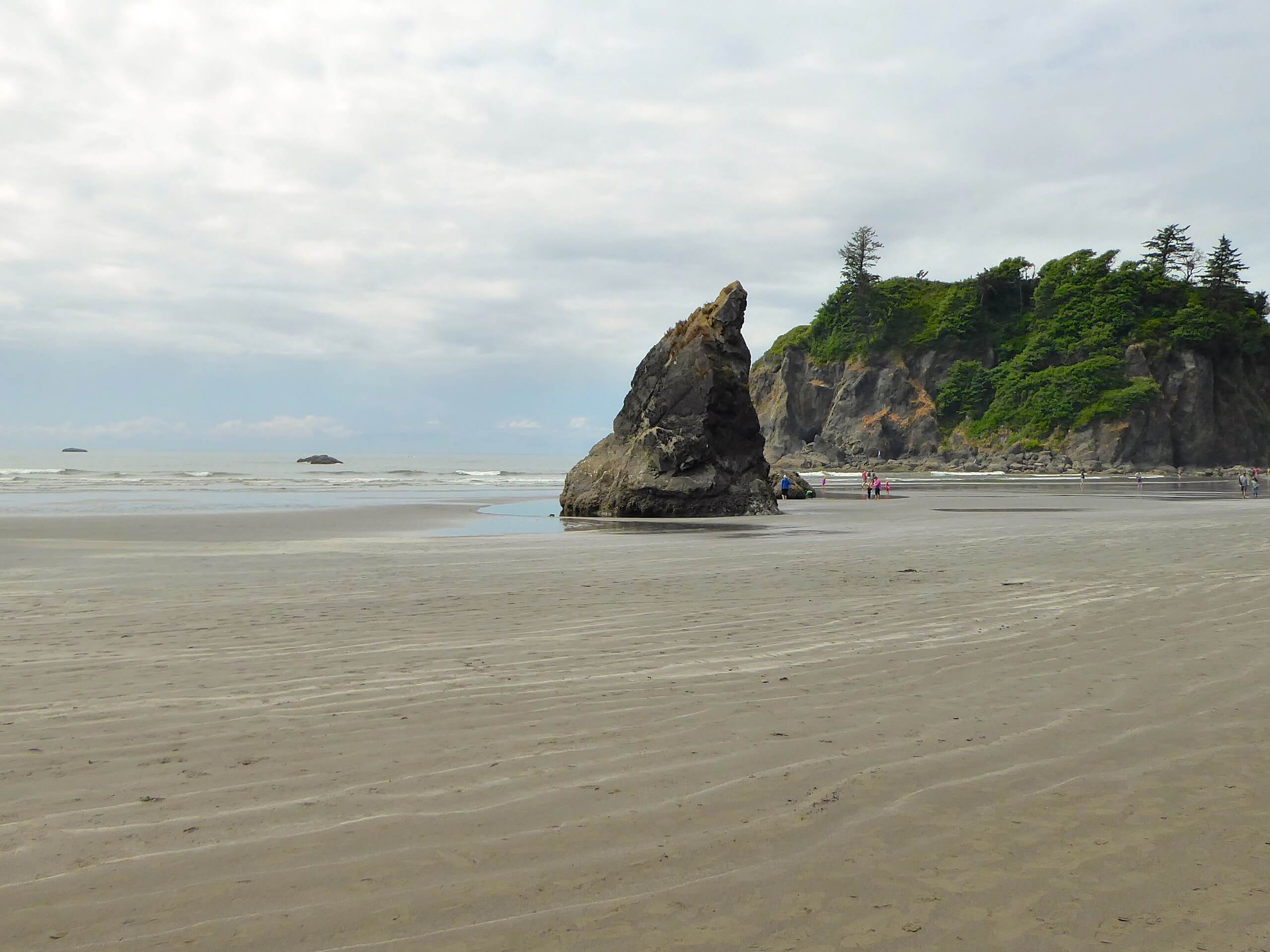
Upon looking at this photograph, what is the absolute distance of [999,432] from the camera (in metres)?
90.9

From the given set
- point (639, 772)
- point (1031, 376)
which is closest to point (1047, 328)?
point (1031, 376)

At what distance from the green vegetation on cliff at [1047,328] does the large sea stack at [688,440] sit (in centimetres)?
6795

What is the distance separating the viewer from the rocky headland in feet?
274

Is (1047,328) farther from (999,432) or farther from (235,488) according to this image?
(235,488)

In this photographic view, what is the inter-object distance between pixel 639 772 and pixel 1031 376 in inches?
3823

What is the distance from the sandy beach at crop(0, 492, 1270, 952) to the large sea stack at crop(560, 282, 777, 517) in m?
16.4

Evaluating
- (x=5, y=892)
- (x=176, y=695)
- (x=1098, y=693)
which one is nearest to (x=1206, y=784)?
(x=1098, y=693)

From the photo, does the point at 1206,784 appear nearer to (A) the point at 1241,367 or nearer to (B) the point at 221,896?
(B) the point at 221,896

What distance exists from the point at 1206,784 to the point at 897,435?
3941 inches

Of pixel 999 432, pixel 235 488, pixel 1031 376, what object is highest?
pixel 1031 376

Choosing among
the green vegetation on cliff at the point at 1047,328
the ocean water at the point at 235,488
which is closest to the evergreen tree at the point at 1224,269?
the green vegetation on cliff at the point at 1047,328

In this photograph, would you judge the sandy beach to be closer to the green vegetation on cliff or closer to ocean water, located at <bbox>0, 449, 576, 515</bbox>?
ocean water, located at <bbox>0, 449, 576, 515</bbox>

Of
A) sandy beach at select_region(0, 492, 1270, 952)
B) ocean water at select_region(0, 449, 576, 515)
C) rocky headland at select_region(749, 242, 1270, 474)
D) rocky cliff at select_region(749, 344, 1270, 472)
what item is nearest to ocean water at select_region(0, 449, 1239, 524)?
ocean water at select_region(0, 449, 576, 515)

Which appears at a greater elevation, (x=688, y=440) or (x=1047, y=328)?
(x=1047, y=328)
